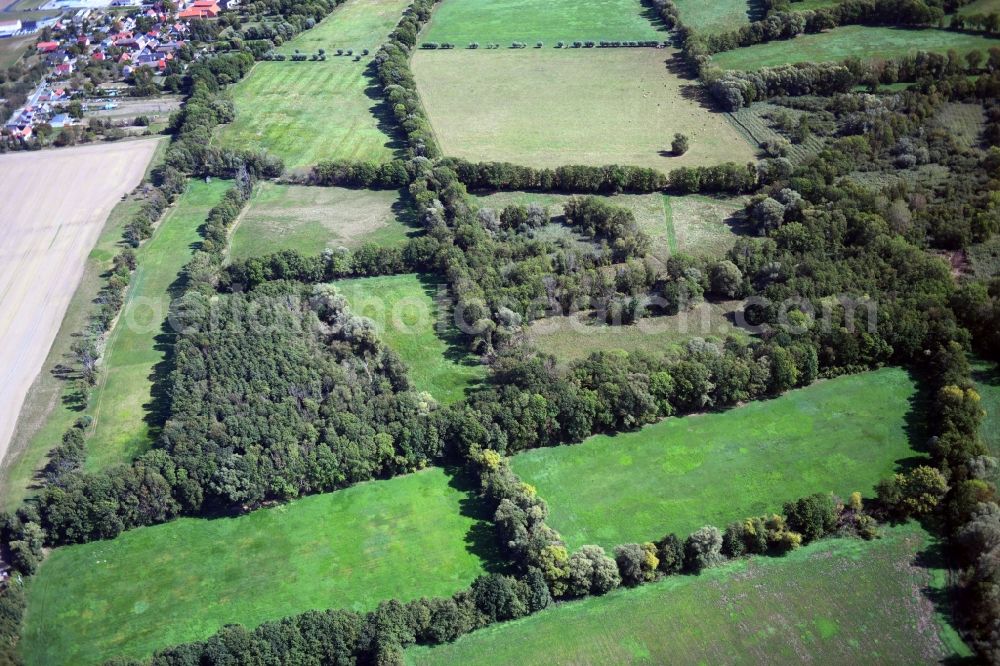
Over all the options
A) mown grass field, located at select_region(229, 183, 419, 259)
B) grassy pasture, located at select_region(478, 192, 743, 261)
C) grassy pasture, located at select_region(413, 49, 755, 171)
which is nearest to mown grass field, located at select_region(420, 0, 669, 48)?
grassy pasture, located at select_region(413, 49, 755, 171)

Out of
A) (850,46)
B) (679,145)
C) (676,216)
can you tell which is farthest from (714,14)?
(676,216)

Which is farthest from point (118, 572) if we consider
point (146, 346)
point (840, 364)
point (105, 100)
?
point (105, 100)

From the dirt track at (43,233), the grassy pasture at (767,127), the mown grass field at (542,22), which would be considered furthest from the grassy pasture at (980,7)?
the dirt track at (43,233)

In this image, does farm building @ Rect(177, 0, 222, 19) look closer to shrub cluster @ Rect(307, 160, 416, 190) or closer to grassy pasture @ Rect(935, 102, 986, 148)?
shrub cluster @ Rect(307, 160, 416, 190)

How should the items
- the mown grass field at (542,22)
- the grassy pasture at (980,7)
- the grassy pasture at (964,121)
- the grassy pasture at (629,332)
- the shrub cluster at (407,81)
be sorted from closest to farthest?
the grassy pasture at (629,332) → the grassy pasture at (964,121) → the shrub cluster at (407,81) → the grassy pasture at (980,7) → the mown grass field at (542,22)

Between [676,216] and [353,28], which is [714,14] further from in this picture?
[353,28]

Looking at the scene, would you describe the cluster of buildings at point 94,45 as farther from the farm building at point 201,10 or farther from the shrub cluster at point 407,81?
the shrub cluster at point 407,81

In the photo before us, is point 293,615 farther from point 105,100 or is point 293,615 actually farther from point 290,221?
point 105,100

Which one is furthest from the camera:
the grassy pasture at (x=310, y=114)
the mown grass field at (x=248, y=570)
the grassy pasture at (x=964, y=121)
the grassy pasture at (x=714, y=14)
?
the grassy pasture at (x=714, y=14)
